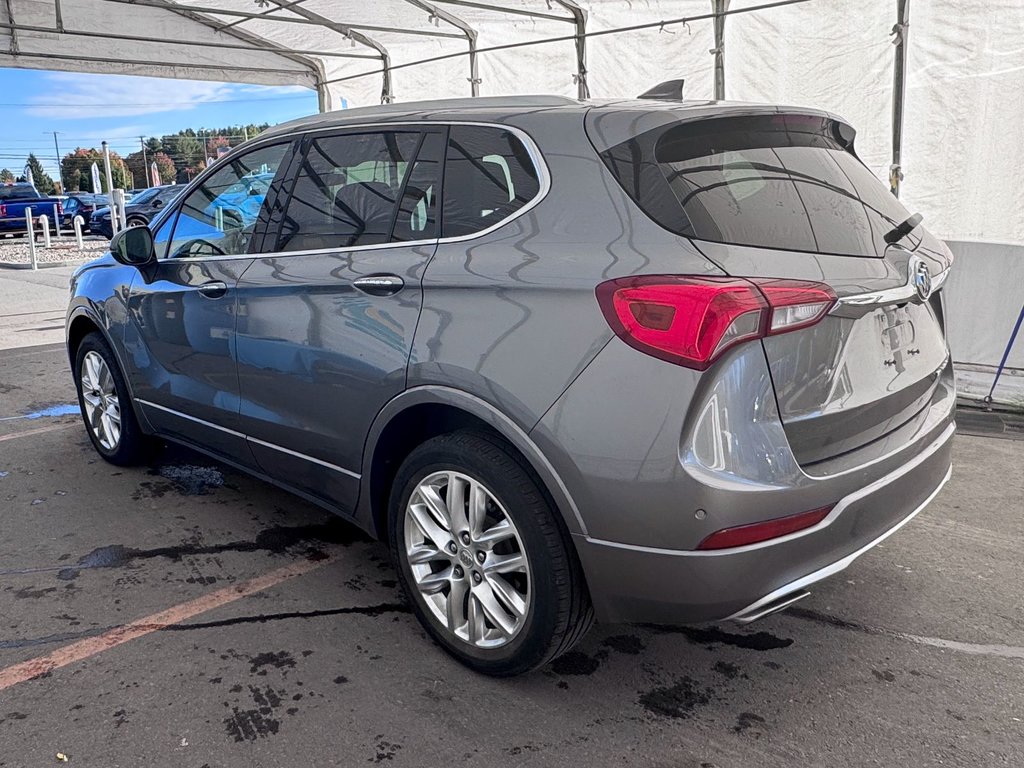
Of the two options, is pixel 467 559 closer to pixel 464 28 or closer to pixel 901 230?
pixel 901 230

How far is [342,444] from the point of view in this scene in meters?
3.06

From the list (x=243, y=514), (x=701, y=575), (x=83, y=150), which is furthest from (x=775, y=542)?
(x=83, y=150)

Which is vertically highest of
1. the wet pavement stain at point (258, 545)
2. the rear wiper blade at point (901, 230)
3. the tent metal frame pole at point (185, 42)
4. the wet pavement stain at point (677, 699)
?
the tent metal frame pole at point (185, 42)

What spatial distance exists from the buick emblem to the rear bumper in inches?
23.2

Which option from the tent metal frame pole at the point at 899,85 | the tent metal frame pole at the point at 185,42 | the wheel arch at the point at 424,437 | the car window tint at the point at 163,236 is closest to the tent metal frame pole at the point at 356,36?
the tent metal frame pole at the point at 185,42

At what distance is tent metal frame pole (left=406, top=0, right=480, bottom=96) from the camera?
11.4m

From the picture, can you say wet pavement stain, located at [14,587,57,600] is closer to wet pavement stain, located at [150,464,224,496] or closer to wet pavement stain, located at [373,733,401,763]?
wet pavement stain, located at [150,464,224,496]

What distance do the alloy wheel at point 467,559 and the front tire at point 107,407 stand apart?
234 cm

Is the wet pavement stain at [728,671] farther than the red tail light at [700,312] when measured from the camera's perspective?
Yes

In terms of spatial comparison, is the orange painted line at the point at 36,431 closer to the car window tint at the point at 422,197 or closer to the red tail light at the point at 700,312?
the car window tint at the point at 422,197

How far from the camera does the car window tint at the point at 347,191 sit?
9.82ft

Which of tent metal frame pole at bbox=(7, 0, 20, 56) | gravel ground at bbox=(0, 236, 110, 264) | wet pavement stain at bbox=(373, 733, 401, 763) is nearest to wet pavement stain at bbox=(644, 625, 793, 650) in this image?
wet pavement stain at bbox=(373, 733, 401, 763)

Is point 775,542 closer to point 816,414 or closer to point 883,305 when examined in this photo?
point 816,414

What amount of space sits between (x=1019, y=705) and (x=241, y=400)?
9.49ft
